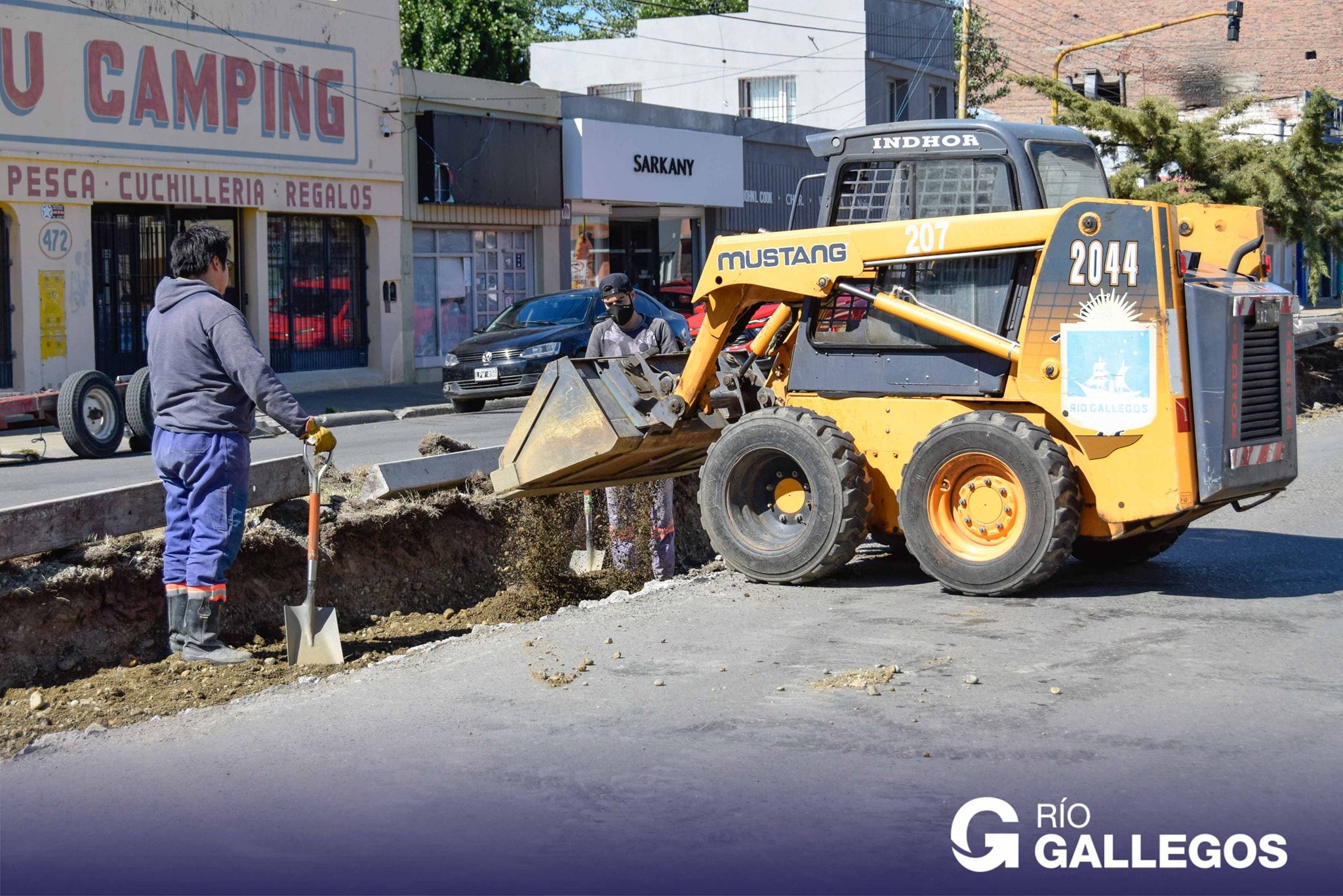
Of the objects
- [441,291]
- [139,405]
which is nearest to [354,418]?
[139,405]

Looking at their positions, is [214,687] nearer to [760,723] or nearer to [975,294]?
[760,723]

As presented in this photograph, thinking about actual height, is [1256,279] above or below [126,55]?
below

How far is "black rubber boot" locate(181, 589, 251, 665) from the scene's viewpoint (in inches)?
280

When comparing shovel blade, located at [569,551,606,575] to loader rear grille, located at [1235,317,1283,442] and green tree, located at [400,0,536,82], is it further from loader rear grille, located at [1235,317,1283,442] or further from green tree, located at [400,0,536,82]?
green tree, located at [400,0,536,82]

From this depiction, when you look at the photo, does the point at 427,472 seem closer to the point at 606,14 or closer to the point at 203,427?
the point at 203,427

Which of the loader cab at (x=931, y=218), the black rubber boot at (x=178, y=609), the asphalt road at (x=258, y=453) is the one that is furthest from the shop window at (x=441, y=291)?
the black rubber boot at (x=178, y=609)

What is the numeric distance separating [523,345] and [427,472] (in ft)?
34.6

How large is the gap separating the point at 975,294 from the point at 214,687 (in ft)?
15.6

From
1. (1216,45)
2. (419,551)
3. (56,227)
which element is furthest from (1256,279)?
(1216,45)

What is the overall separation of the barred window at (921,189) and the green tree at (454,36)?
1226 inches

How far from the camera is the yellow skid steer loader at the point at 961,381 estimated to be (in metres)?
7.80

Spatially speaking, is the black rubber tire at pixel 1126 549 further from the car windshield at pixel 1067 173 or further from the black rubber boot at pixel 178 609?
the black rubber boot at pixel 178 609

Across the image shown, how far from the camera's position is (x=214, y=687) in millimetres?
6875

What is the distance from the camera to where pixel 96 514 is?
8125mm
